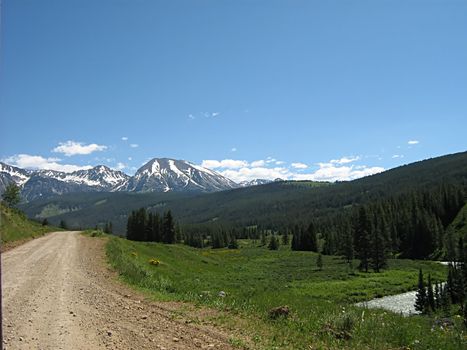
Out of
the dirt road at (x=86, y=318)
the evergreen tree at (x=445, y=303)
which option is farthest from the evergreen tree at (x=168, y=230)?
the dirt road at (x=86, y=318)


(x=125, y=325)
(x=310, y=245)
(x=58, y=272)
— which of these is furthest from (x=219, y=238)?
(x=125, y=325)

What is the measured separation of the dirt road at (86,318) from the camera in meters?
→ 10.9

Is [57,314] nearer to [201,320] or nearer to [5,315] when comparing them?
[5,315]

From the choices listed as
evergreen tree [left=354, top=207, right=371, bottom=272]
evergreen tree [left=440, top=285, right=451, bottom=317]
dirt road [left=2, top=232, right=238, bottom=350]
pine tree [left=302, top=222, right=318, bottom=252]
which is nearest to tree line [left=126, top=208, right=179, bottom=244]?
evergreen tree [left=354, top=207, right=371, bottom=272]

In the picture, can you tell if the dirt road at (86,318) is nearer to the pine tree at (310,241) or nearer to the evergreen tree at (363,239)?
the evergreen tree at (363,239)

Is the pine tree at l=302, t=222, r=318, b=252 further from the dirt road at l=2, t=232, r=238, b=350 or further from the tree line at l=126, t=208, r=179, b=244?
the dirt road at l=2, t=232, r=238, b=350

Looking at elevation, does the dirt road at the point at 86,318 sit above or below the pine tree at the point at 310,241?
above

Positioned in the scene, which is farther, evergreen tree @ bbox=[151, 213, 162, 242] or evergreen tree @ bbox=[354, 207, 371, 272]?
evergreen tree @ bbox=[151, 213, 162, 242]

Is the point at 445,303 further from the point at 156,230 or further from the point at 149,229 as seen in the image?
the point at 149,229

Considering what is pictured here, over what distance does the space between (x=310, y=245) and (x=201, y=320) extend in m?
143

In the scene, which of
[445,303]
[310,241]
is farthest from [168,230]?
[445,303]

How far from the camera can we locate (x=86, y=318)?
1341 cm

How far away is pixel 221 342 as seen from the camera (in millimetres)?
11289

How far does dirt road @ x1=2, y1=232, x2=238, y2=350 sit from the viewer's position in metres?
10.9
